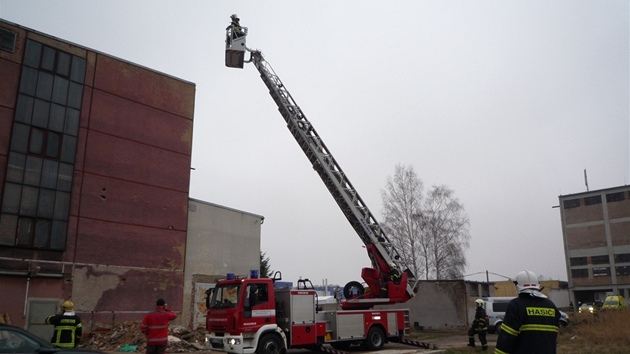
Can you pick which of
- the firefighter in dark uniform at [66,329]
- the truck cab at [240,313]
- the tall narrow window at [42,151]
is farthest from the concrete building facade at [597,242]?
the firefighter in dark uniform at [66,329]

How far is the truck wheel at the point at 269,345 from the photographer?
13.5m

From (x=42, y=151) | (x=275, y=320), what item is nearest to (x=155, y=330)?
(x=275, y=320)

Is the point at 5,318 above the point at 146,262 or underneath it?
underneath

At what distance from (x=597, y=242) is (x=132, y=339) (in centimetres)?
5283

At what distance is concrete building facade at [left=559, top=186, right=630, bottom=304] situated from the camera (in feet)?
174

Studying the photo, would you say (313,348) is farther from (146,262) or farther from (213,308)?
(146,262)

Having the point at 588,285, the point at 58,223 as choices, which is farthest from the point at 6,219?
the point at 588,285

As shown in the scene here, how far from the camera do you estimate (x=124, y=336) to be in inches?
746

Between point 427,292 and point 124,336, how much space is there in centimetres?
1608

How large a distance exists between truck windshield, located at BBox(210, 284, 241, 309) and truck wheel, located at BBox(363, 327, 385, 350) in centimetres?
519

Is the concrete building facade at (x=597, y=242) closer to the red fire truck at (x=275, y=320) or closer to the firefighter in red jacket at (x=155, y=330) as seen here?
the red fire truck at (x=275, y=320)

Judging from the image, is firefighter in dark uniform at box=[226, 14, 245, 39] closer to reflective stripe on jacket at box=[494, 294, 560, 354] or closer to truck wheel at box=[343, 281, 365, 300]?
truck wheel at box=[343, 281, 365, 300]

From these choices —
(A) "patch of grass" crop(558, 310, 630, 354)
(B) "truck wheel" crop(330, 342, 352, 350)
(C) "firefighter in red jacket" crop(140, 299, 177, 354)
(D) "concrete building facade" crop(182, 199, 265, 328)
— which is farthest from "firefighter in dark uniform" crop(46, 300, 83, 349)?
(D) "concrete building facade" crop(182, 199, 265, 328)

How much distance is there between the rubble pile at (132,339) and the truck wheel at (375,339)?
6.14 m
